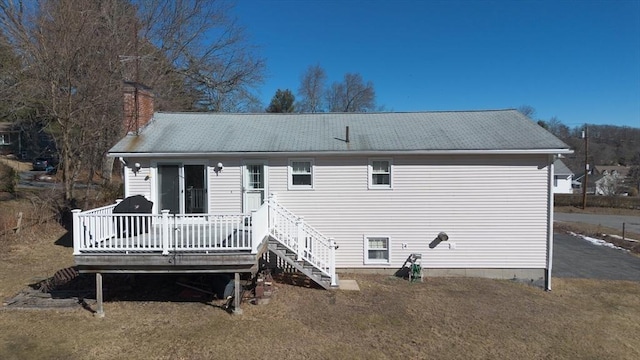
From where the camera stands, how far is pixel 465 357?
624 cm

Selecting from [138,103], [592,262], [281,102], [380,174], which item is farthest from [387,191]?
[281,102]

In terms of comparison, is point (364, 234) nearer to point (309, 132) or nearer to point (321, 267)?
point (321, 267)

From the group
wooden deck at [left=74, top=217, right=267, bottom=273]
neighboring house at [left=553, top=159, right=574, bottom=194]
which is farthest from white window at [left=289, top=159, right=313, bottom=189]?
neighboring house at [left=553, top=159, right=574, bottom=194]

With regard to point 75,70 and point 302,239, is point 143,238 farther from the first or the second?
point 75,70

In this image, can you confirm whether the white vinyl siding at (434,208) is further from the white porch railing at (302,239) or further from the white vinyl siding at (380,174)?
the white porch railing at (302,239)

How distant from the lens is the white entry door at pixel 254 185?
34.6 feet

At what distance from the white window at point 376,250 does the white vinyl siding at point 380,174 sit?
4.84 ft

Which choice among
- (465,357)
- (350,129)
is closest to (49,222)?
(350,129)

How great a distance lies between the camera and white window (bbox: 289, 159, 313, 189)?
10.6m

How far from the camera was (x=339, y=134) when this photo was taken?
38.0 ft

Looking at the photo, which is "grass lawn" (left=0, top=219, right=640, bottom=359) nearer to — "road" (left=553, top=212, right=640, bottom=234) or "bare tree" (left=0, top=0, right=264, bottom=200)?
"bare tree" (left=0, top=0, right=264, bottom=200)

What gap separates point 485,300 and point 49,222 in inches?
592

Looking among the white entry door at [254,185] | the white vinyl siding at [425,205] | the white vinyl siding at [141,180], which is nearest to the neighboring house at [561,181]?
the white vinyl siding at [425,205]

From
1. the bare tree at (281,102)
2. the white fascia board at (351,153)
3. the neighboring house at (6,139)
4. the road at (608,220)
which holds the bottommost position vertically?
the road at (608,220)
